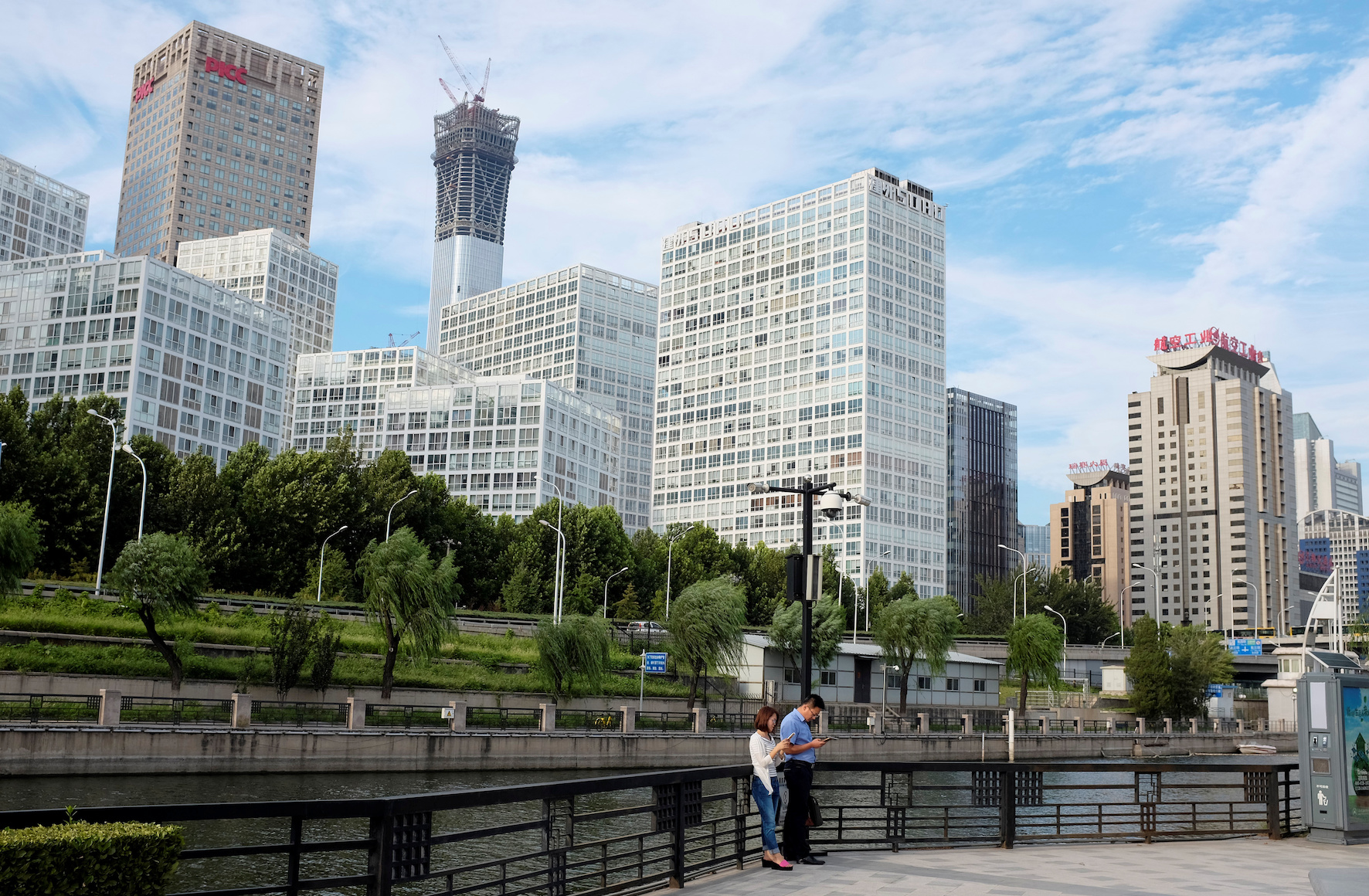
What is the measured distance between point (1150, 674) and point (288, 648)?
6455 cm

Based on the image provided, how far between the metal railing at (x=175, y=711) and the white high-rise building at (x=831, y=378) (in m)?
128

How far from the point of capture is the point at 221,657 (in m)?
54.9

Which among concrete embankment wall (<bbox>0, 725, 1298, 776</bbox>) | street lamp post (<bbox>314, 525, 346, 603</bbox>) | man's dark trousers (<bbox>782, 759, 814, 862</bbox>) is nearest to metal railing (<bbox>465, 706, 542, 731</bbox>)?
concrete embankment wall (<bbox>0, 725, 1298, 776</bbox>)

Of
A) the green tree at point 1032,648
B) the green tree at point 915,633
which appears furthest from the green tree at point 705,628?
the green tree at point 1032,648

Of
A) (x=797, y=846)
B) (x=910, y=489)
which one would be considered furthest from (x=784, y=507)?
(x=797, y=846)

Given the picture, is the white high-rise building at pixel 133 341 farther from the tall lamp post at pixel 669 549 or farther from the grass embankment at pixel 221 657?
the grass embankment at pixel 221 657

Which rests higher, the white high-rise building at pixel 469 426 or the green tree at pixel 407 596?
the white high-rise building at pixel 469 426

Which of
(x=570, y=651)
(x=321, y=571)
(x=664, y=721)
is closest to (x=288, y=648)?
(x=570, y=651)

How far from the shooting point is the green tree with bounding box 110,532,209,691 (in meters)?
50.7

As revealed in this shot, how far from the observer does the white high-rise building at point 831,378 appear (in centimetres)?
17312

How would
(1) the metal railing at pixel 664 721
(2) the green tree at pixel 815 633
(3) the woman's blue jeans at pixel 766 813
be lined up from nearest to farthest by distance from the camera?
(3) the woman's blue jeans at pixel 766 813, (1) the metal railing at pixel 664 721, (2) the green tree at pixel 815 633

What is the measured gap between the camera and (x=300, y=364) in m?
192

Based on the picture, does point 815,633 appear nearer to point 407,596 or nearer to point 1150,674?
point 407,596

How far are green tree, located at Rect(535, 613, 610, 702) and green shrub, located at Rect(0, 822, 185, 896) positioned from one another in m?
52.4
